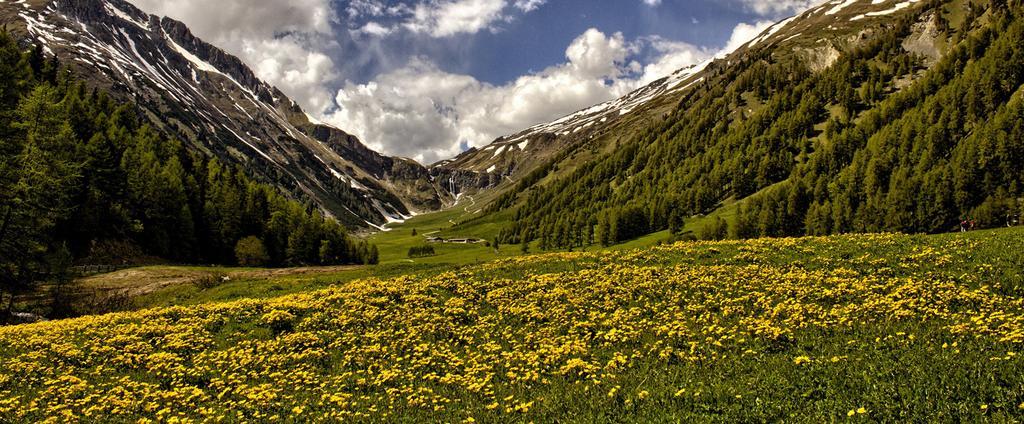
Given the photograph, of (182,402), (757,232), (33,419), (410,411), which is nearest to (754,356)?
(410,411)

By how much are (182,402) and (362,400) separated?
189 inches

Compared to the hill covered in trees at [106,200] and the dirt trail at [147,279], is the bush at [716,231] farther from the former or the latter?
the dirt trail at [147,279]

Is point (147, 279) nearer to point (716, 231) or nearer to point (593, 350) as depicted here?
point (593, 350)

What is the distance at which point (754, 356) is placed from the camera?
41.7 feet

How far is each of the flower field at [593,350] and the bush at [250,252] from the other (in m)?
74.2

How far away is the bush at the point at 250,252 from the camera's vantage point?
92875 millimetres

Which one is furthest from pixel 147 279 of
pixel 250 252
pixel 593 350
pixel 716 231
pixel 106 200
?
pixel 716 231

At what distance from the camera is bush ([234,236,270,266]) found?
9288 centimetres

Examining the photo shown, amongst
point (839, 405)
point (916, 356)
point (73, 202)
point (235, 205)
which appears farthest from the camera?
point (235, 205)

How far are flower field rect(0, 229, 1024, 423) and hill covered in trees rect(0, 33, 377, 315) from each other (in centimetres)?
2995

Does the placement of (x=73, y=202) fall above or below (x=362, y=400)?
above

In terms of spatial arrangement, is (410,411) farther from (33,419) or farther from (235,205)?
(235,205)

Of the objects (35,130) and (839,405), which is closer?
(839,405)

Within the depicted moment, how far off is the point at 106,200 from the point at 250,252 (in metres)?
23.5
